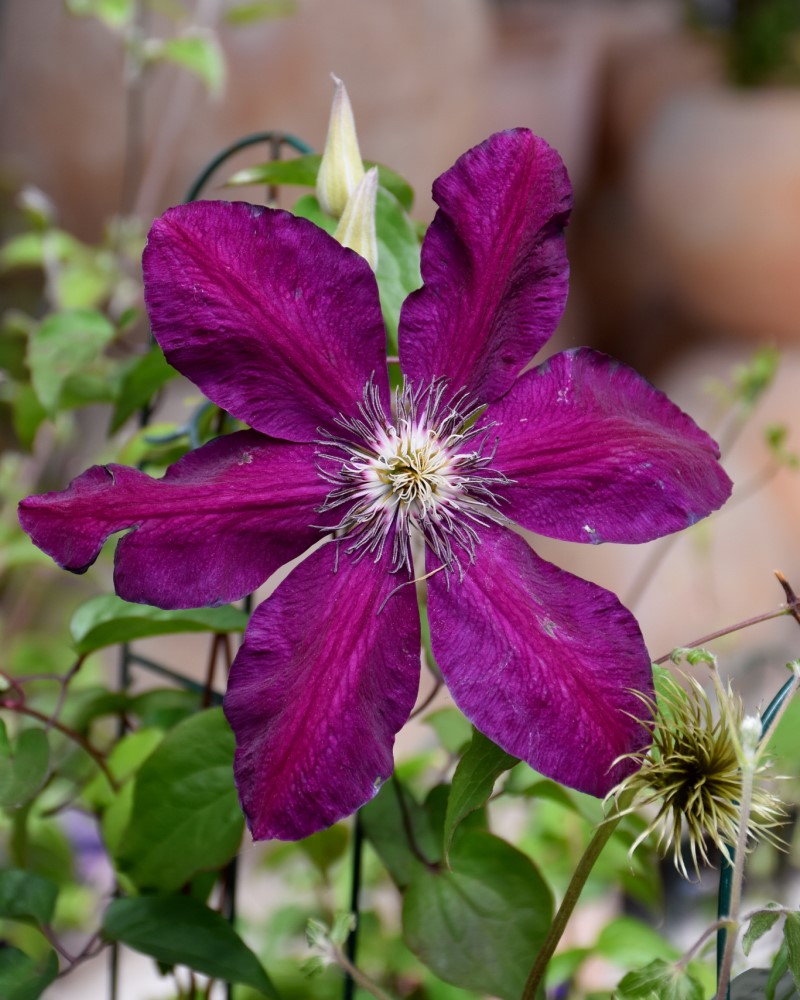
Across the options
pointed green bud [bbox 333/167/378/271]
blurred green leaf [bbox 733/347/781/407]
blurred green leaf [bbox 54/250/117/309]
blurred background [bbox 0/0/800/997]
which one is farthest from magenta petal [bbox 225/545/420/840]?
blurred background [bbox 0/0/800/997]

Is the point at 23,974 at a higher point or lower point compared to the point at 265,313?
lower

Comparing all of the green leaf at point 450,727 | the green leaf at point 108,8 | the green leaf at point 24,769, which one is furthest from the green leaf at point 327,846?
the green leaf at point 108,8

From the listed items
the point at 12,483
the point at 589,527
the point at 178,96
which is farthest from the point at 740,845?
the point at 178,96

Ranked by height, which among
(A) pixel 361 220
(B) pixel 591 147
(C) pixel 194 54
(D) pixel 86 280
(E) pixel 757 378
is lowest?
(A) pixel 361 220

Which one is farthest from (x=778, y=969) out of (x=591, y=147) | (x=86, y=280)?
(x=591, y=147)

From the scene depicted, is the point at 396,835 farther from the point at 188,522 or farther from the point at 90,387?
the point at 90,387
